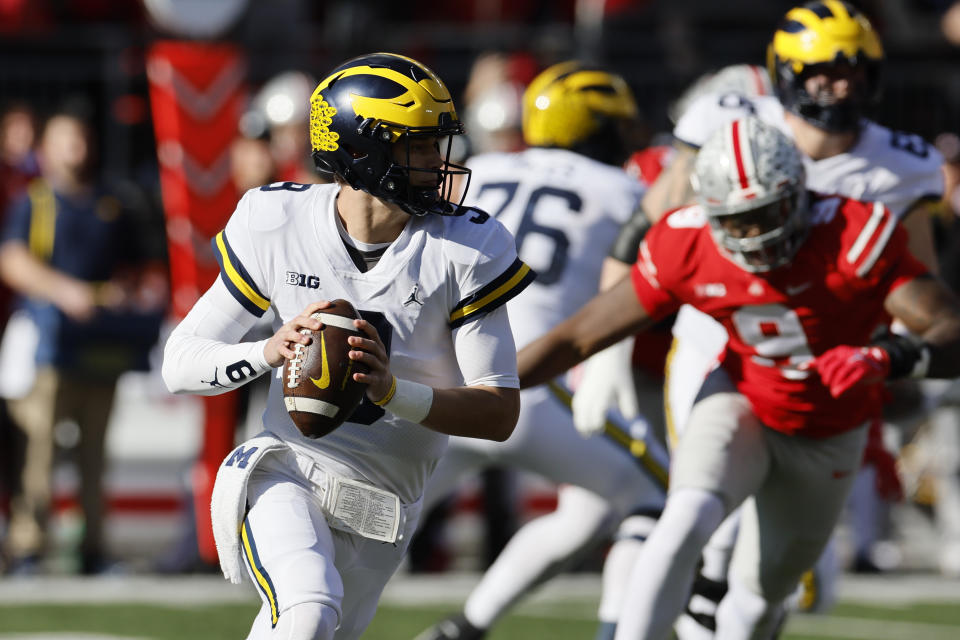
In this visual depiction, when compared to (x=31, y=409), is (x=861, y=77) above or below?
above

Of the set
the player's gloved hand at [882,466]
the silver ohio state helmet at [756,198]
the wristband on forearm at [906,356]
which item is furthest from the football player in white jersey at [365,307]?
the player's gloved hand at [882,466]

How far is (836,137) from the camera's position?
530 centimetres

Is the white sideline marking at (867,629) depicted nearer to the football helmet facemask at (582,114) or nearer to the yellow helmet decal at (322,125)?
the football helmet facemask at (582,114)

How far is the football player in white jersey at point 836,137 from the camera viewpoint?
208 inches

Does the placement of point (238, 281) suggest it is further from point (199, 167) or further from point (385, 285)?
point (199, 167)

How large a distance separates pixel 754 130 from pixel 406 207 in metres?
1.25

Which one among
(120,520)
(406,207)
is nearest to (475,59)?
(120,520)

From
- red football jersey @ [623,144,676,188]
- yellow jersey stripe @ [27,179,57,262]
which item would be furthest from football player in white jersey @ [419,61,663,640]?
yellow jersey stripe @ [27,179,57,262]

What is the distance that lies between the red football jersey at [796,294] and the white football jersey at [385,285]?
0.88 meters

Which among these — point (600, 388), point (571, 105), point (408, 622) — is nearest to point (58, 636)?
point (408, 622)

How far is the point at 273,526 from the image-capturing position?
3.73 metres

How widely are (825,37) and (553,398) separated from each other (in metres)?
1.52

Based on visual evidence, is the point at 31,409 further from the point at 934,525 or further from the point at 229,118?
the point at 934,525

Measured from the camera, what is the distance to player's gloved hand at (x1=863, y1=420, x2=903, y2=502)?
866cm
